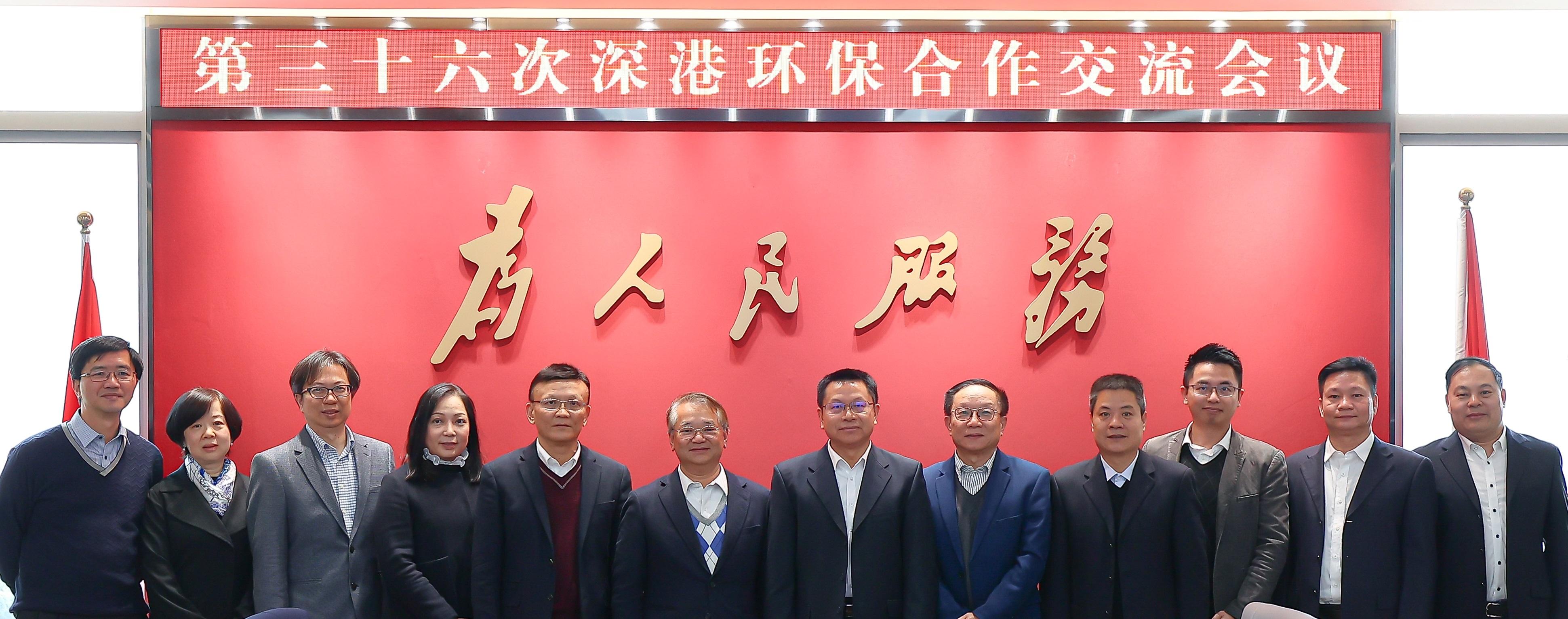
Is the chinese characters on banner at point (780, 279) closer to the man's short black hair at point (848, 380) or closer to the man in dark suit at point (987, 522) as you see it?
the man's short black hair at point (848, 380)

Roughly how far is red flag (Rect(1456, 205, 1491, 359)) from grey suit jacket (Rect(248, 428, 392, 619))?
4.36 m

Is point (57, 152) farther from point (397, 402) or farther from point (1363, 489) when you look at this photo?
point (1363, 489)

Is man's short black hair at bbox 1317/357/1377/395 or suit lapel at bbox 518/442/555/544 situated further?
man's short black hair at bbox 1317/357/1377/395

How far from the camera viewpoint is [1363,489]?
133 inches

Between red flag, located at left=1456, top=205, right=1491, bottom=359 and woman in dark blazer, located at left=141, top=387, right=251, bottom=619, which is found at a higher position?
red flag, located at left=1456, top=205, right=1491, bottom=359

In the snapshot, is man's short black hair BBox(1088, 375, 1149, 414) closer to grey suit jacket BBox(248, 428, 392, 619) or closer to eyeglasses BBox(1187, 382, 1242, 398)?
eyeglasses BBox(1187, 382, 1242, 398)

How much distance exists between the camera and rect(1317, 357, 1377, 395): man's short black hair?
346cm

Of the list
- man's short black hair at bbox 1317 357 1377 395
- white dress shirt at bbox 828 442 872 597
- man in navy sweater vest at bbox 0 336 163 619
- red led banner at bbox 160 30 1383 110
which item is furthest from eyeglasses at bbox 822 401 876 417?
man in navy sweater vest at bbox 0 336 163 619

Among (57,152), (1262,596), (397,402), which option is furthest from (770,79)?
(57,152)

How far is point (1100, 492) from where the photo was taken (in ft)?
11.2

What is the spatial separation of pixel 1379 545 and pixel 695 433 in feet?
7.32

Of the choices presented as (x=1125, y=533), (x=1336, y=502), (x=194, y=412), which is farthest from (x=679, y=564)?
(x=1336, y=502)

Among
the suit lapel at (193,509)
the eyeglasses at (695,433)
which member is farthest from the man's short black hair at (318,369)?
the eyeglasses at (695,433)

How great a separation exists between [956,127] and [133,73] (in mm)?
3540
